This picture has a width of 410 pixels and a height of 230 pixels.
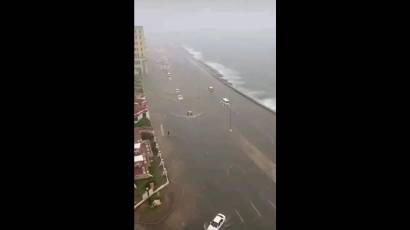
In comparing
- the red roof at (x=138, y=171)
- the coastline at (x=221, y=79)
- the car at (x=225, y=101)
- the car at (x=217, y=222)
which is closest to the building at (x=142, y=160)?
the red roof at (x=138, y=171)

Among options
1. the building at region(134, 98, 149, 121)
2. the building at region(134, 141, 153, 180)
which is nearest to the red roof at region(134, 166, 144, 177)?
the building at region(134, 141, 153, 180)

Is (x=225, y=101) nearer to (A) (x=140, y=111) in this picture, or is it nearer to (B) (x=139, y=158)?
(A) (x=140, y=111)

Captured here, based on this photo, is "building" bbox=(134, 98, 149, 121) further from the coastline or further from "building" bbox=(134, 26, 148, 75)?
"building" bbox=(134, 26, 148, 75)

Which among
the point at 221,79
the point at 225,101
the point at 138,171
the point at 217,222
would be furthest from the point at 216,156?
the point at 221,79

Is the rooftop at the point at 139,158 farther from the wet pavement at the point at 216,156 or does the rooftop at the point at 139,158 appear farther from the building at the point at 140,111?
the building at the point at 140,111

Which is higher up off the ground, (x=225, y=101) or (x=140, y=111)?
(x=225, y=101)
